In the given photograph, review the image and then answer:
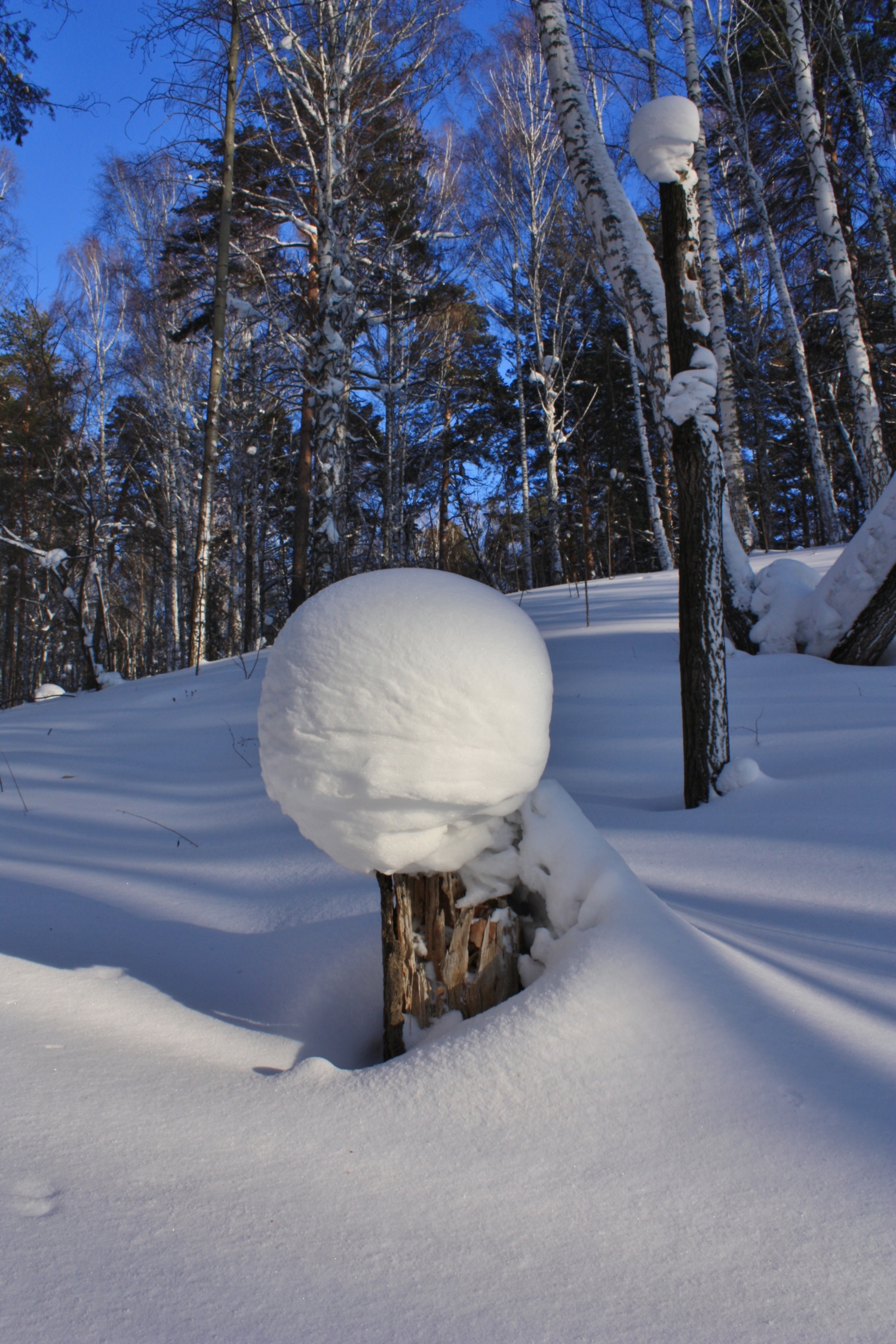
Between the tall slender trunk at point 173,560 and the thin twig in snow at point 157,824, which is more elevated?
the tall slender trunk at point 173,560

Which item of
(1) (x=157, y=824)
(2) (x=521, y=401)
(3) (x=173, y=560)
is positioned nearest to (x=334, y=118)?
(2) (x=521, y=401)

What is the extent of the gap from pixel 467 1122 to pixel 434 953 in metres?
0.43

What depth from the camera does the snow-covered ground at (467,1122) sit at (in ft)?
2.48

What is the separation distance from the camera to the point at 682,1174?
37.8 inches

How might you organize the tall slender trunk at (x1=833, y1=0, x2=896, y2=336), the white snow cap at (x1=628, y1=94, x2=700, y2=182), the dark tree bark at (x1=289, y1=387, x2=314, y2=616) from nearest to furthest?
1. the white snow cap at (x1=628, y1=94, x2=700, y2=182)
2. the tall slender trunk at (x1=833, y1=0, x2=896, y2=336)
3. the dark tree bark at (x1=289, y1=387, x2=314, y2=616)

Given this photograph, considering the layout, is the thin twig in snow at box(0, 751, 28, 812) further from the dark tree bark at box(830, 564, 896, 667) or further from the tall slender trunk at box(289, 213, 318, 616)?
the tall slender trunk at box(289, 213, 318, 616)

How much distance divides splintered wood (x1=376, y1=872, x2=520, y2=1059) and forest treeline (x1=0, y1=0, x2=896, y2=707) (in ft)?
11.4

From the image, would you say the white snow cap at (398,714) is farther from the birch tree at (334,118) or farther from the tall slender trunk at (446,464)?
the tall slender trunk at (446,464)

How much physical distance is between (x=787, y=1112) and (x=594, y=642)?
13.7 ft

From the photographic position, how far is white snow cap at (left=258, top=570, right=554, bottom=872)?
1269 mm

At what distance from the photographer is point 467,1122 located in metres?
1.08

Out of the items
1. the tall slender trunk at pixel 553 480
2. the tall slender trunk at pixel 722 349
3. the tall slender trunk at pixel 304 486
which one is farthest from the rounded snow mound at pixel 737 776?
the tall slender trunk at pixel 553 480

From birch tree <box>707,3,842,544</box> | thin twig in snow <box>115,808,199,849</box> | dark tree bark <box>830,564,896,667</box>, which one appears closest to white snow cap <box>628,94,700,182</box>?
dark tree bark <box>830,564,896,667</box>

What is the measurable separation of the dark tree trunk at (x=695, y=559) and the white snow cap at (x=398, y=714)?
1573mm
